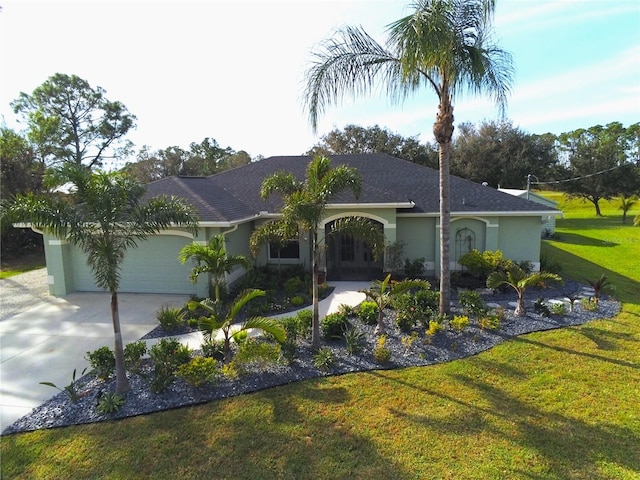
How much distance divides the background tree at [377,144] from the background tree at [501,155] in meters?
3.41

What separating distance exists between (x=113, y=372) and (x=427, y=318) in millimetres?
7237

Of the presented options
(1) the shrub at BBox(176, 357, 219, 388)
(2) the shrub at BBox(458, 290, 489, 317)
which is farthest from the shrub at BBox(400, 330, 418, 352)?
(1) the shrub at BBox(176, 357, 219, 388)

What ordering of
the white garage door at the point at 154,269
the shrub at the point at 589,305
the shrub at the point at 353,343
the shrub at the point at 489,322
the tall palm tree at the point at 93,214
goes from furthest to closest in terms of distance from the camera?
the white garage door at the point at 154,269 < the shrub at the point at 589,305 < the shrub at the point at 489,322 < the shrub at the point at 353,343 < the tall palm tree at the point at 93,214

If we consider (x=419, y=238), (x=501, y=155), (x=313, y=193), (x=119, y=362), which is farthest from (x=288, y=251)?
(x=501, y=155)

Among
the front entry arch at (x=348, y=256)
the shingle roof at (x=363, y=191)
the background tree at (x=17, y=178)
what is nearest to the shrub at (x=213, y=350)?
the shingle roof at (x=363, y=191)

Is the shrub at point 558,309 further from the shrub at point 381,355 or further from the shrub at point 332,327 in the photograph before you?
the shrub at point 332,327

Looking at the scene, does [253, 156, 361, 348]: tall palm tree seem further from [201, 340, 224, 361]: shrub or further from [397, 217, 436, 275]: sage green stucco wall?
[397, 217, 436, 275]: sage green stucco wall

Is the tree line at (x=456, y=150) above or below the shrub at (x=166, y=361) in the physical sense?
above

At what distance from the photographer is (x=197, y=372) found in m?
6.72

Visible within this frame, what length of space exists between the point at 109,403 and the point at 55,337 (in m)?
4.70

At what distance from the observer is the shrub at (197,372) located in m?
6.71

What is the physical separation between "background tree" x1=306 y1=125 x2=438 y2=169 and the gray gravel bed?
3227cm

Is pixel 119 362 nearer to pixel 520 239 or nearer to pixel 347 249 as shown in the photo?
pixel 347 249

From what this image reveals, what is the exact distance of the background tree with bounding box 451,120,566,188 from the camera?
39.5m
